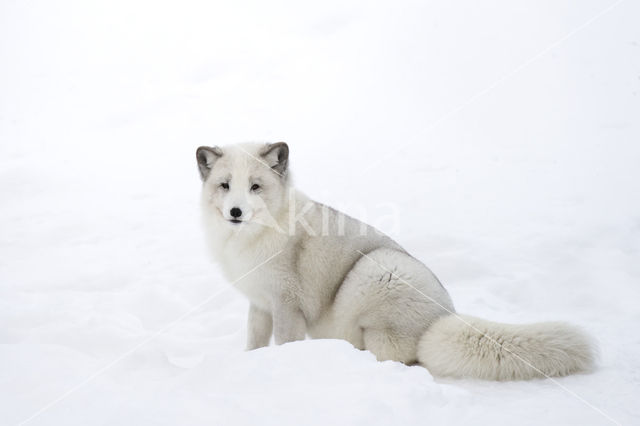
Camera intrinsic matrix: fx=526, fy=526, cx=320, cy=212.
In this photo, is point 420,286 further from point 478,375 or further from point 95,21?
point 95,21

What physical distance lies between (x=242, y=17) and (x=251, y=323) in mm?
13570

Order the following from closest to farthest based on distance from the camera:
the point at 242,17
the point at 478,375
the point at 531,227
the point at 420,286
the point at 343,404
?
the point at 343,404, the point at 478,375, the point at 420,286, the point at 531,227, the point at 242,17

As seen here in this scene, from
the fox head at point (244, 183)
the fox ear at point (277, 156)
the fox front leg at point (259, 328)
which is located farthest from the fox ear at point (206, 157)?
the fox front leg at point (259, 328)

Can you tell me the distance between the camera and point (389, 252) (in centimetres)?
427

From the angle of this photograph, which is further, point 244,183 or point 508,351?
point 244,183

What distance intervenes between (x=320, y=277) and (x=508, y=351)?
1.47 metres

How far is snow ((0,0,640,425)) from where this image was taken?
8.82 feet

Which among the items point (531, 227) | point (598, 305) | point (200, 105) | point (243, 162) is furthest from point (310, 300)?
point (200, 105)

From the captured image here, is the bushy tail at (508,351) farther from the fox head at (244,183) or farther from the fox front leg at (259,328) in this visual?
the fox head at (244,183)

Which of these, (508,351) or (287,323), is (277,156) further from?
(508,351)

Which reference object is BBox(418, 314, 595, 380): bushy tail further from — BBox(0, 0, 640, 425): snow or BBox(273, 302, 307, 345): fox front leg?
BBox(273, 302, 307, 345): fox front leg

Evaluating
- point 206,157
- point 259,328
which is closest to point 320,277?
point 259,328

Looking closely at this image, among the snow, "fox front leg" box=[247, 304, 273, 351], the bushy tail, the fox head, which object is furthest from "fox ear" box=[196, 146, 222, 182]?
the bushy tail

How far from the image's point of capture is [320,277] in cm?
414
